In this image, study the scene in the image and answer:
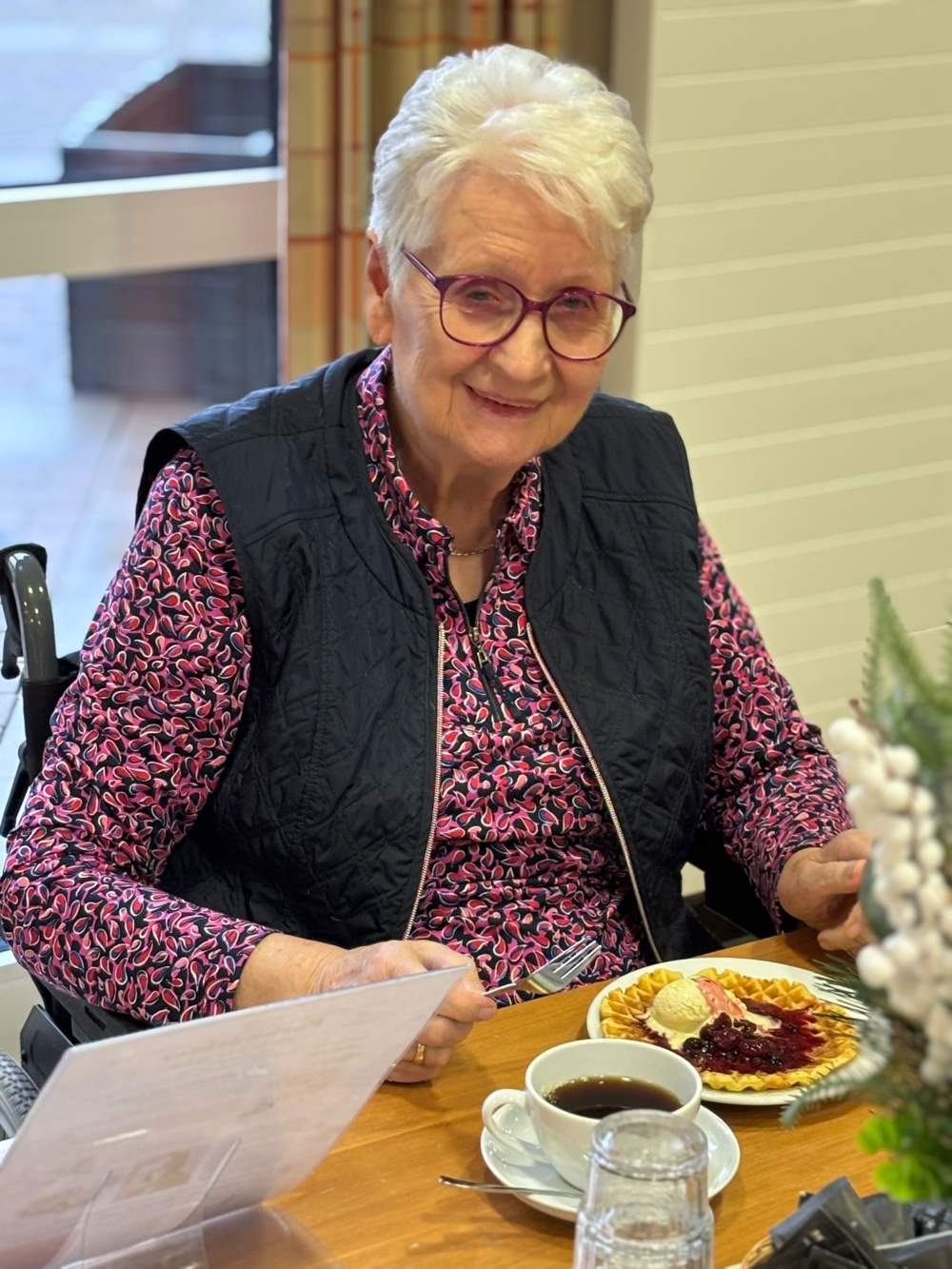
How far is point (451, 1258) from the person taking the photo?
121 cm

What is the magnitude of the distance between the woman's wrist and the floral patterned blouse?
0.02 meters

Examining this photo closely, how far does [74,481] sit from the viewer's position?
3.51 meters

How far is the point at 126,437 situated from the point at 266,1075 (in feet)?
8.87

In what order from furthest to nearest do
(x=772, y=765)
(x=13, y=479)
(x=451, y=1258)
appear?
(x=13, y=479) → (x=772, y=765) → (x=451, y=1258)

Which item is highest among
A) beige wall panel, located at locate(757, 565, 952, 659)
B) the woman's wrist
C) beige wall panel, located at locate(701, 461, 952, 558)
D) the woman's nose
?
the woman's nose

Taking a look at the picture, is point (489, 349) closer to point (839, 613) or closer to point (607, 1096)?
point (607, 1096)

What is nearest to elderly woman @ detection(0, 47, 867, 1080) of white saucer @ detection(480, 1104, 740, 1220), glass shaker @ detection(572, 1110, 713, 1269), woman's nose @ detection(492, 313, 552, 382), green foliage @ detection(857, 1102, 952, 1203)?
woman's nose @ detection(492, 313, 552, 382)

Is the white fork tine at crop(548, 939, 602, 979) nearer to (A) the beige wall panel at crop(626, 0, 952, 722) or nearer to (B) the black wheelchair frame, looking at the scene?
(B) the black wheelchair frame

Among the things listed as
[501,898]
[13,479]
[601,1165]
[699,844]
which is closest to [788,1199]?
[601,1165]

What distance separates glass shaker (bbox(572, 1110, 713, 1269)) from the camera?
979 mm

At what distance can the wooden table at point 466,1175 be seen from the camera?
48.2 inches

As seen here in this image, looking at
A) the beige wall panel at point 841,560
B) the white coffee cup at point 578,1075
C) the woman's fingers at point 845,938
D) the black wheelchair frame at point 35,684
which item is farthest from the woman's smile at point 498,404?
the beige wall panel at point 841,560

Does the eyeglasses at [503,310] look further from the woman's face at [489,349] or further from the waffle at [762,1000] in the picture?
the waffle at [762,1000]

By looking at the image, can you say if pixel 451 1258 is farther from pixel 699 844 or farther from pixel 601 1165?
pixel 699 844
